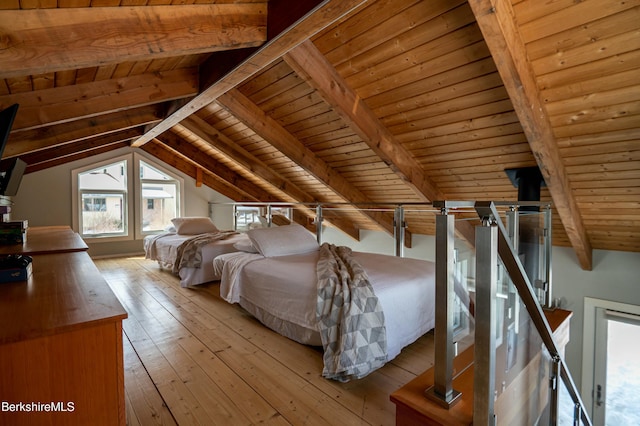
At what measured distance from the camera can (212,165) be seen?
6.38m

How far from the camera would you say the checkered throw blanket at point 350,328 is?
1.84 meters

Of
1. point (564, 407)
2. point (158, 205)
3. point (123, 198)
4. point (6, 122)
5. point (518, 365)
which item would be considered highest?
point (6, 122)

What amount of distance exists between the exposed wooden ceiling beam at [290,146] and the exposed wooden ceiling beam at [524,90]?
2.56 m

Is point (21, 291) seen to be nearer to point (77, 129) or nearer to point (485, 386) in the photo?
point (485, 386)

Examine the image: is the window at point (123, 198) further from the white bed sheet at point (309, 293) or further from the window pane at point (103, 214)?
the white bed sheet at point (309, 293)

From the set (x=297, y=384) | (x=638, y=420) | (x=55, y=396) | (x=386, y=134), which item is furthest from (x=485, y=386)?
(x=638, y=420)

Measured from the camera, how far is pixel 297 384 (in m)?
1.90

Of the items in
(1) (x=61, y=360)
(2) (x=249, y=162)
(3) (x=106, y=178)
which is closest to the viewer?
(1) (x=61, y=360)

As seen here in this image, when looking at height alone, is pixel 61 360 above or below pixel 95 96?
below

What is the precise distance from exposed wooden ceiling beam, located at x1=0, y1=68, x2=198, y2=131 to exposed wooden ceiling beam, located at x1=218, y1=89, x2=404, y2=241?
30.1 inches

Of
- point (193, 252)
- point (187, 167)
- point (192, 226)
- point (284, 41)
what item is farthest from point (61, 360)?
point (187, 167)

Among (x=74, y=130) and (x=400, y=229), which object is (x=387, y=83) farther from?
(x=74, y=130)

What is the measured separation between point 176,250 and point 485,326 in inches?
159

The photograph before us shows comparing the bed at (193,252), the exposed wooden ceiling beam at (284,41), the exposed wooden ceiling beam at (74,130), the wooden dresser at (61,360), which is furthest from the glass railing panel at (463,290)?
the exposed wooden ceiling beam at (74,130)
